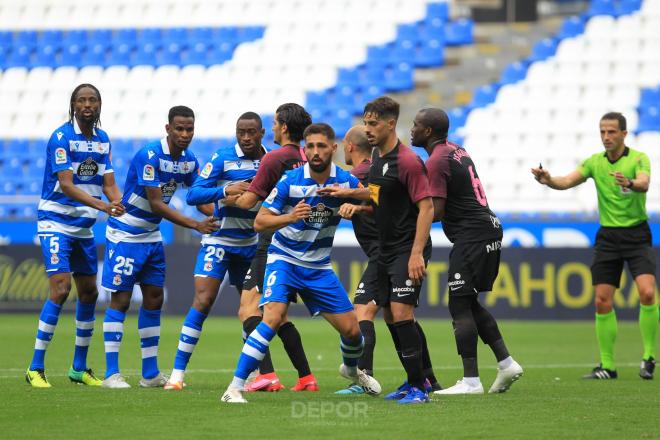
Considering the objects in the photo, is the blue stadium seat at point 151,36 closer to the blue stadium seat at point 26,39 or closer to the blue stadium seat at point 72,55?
the blue stadium seat at point 72,55

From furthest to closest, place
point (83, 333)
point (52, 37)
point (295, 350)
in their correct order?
1. point (52, 37)
2. point (83, 333)
3. point (295, 350)

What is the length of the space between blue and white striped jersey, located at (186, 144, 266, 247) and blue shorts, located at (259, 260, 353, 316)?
48.4 inches

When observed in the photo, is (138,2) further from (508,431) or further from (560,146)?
(508,431)

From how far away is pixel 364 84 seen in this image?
26.3 metres

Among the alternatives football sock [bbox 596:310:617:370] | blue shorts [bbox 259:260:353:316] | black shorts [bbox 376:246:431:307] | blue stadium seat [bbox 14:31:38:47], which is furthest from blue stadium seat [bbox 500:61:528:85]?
blue shorts [bbox 259:260:353:316]

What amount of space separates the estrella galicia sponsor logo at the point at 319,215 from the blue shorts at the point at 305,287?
14.4 inches

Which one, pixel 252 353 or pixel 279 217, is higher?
pixel 279 217

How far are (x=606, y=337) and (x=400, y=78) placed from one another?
51.7 feet

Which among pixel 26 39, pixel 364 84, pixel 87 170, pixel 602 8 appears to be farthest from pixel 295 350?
Result: pixel 26 39

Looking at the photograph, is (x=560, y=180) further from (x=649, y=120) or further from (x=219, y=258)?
(x=649, y=120)

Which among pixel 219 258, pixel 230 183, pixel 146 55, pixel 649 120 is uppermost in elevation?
pixel 146 55

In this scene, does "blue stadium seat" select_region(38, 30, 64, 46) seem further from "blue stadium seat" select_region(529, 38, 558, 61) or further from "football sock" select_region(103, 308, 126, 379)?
"football sock" select_region(103, 308, 126, 379)

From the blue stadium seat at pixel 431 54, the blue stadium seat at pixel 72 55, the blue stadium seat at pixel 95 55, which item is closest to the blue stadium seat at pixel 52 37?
the blue stadium seat at pixel 72 55

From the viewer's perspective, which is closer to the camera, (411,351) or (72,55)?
(411,351)
